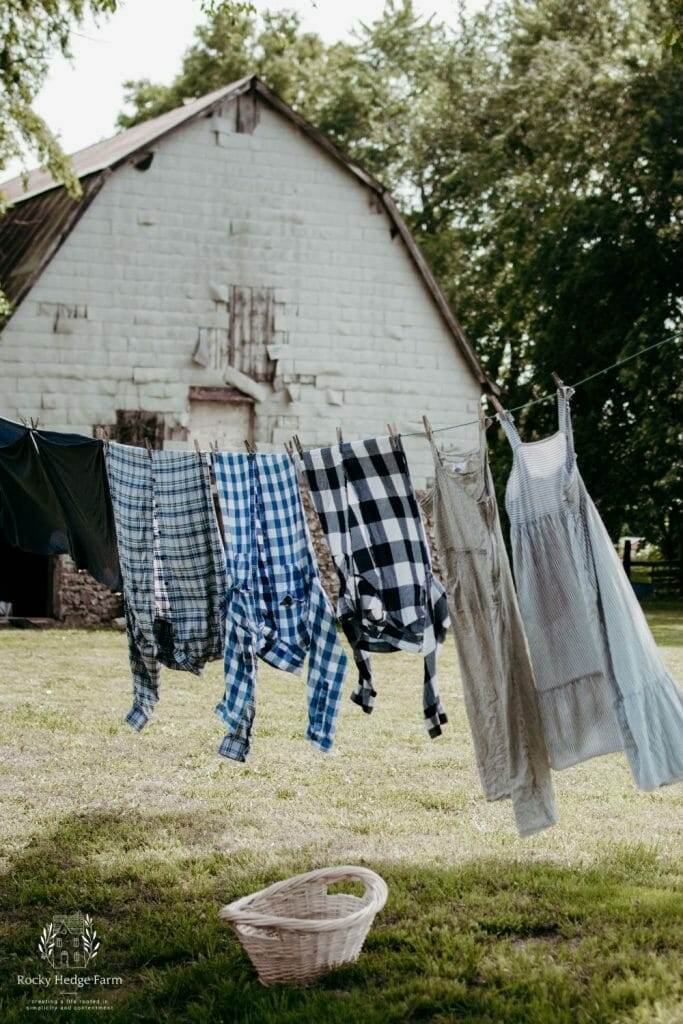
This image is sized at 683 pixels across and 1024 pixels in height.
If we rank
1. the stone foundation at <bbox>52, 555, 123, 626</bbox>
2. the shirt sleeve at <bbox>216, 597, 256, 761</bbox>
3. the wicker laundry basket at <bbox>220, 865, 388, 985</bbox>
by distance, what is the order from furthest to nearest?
the stone foundation at <bbox>52, 555, 123, 626</bbox>, the shirt sleeve at <bbox>216, 597, 256, 761</bbox>, the wicker laundry basket at <bbox>220, 865, 388, 985</bbox>

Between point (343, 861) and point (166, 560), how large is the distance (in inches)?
76.1

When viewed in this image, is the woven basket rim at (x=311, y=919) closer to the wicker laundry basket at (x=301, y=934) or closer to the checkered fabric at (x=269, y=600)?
the wicker laundry basket at (x=301, y=934)

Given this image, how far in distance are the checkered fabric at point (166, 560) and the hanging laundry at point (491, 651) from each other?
4.00 feet

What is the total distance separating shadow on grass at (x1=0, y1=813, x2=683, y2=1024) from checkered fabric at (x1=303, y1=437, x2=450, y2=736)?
0.98 m

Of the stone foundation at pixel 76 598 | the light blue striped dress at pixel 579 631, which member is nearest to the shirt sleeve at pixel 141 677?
the light blue striped dress at pixel 579 631

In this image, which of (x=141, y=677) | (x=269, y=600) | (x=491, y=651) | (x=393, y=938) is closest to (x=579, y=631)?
(x=491, y=651)

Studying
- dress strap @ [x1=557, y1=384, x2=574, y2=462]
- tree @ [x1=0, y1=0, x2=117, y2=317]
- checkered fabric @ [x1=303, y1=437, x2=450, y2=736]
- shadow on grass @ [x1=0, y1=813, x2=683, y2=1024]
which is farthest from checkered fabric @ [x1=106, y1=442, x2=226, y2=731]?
tree @ [x1=0, y1=0, x2=117, y2=317]

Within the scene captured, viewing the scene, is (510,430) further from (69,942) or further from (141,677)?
(69,942)

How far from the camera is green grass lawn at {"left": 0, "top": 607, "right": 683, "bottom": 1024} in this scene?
16.0ft

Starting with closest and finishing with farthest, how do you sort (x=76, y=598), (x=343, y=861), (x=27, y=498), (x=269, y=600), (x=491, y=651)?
(x=491, y=651)
(x=269, y=600)
(x=27, y=498)
(x=343, y=861)
(x=76, y=598)

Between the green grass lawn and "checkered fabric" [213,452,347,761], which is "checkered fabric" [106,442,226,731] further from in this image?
the green grass lawn

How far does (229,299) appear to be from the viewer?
17562 millimetres

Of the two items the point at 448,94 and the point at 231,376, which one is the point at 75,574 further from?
the point at 448,94

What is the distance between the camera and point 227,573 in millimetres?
5754
